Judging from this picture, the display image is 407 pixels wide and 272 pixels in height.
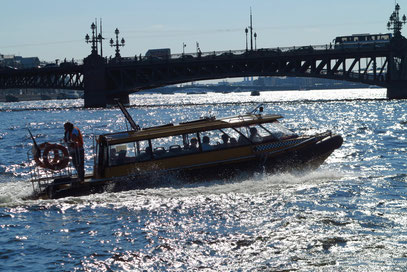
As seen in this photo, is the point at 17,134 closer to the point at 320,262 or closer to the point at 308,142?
the point at 308,142

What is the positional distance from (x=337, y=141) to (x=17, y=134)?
41.4m

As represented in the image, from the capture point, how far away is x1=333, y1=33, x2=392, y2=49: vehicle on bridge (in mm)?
95575

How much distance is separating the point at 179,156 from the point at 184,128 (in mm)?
919

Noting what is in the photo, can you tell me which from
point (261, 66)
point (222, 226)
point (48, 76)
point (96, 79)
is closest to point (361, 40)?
point (261, 66)

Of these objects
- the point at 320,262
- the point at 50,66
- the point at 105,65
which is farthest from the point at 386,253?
the point at 50,66

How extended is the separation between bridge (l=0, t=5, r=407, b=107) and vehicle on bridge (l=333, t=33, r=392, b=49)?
1.88 feet

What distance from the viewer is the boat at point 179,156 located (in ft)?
62.5

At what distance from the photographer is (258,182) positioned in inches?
774

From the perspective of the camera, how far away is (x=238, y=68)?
9594cm

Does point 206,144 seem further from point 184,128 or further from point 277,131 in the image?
point 277,131

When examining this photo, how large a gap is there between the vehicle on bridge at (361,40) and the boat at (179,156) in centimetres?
7657

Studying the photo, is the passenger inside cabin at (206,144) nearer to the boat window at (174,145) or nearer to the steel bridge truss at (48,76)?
the boat window at (174,145)

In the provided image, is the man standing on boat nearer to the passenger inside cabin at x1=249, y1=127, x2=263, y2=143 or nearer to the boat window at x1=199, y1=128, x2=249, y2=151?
the boat window at x1=199, y1=128, x2=249, y2=151

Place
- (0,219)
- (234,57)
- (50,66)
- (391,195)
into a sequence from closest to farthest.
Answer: (0,219)
(391,195)
(234,57)
(50,66)
